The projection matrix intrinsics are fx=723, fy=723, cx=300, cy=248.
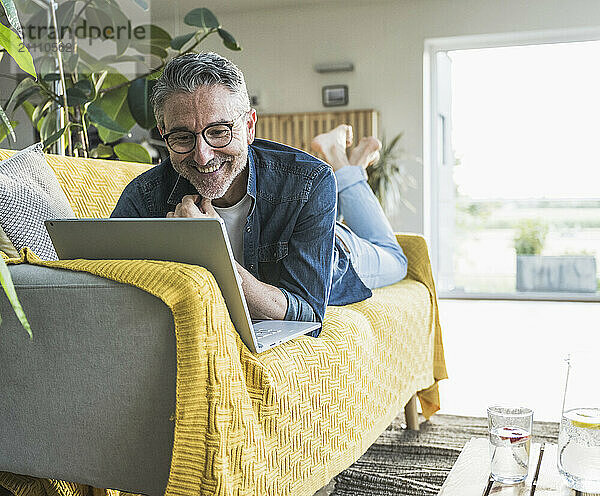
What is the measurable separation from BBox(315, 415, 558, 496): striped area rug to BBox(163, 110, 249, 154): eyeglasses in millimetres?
996

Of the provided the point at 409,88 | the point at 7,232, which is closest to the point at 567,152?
the point at 409,88

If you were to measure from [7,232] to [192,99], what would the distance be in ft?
1.49

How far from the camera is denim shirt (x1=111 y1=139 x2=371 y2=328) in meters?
1.55

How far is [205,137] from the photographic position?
4.95ft

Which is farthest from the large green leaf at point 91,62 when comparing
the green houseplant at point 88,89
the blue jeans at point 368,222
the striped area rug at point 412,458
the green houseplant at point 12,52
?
the green houseplant at point 12,52

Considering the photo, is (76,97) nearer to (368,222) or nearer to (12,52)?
(368,222)

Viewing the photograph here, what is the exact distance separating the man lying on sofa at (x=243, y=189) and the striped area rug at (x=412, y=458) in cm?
69

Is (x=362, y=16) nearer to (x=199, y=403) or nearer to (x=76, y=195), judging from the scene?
(x=76, y=195)

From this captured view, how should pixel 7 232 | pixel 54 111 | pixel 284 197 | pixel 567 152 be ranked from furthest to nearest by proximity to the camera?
pixel 567 152 < pixel 54 111 < pixel 284 197 < pixel 7 232

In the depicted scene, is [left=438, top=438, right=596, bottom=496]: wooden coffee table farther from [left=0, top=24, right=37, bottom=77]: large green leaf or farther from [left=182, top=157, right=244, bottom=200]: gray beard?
[left=0, top=24, right=37, bottom=77]: large green leaf

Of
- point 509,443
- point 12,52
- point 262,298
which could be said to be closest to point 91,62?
point 262,298

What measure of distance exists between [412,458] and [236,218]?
104cm

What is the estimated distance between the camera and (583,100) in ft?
22.2

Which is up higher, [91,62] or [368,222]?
[91,62]
